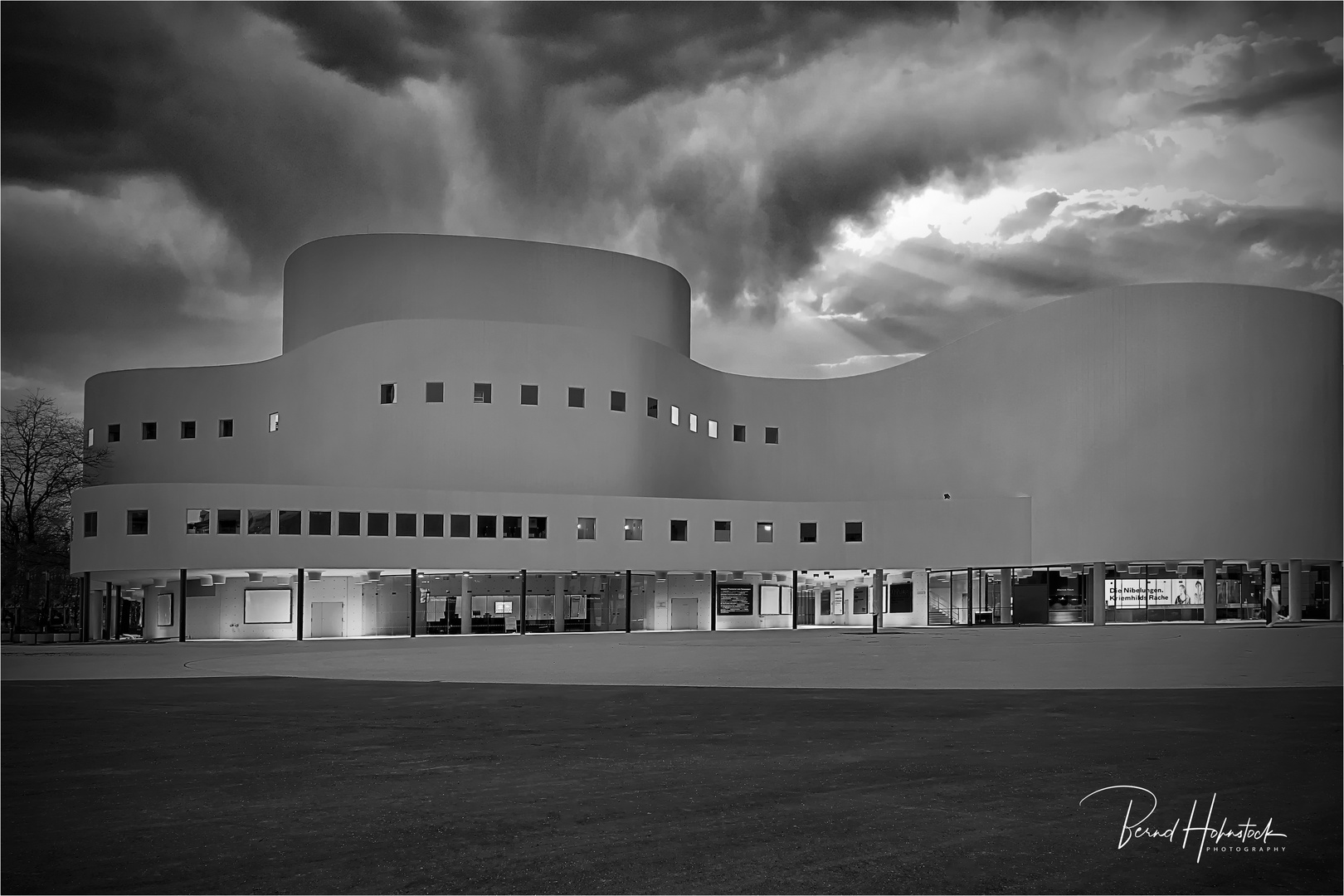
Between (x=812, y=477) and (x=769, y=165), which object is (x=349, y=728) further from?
(x=769, y=165)

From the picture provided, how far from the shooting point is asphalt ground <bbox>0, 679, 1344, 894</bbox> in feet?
22.1

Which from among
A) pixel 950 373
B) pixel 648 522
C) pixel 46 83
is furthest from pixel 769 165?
pixel 46 83

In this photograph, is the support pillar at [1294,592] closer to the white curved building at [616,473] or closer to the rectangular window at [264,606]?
the white curved building at [616,473]

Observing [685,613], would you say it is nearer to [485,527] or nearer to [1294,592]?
[485,527]

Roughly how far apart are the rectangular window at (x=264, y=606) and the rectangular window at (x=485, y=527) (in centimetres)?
898

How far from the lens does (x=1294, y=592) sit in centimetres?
5709

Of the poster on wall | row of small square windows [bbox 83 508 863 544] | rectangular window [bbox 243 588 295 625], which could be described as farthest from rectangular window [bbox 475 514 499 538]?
the poster on wall

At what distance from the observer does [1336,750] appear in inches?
422

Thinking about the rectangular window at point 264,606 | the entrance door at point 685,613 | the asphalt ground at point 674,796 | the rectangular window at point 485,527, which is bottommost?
the entrance door at point 685,613

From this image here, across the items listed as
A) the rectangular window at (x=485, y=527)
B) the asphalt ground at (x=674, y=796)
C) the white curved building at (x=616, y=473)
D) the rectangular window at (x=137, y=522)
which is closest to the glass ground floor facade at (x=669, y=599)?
the white curved building at (x=616, y=473)

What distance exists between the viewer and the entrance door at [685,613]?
201 ft

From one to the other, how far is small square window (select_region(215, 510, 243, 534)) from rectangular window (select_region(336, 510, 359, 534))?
156 inches

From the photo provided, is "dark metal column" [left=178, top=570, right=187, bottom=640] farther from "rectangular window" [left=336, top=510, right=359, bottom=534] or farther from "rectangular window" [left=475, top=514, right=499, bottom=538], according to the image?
"rectangular window" [left=475, top=514, right=499, bottom=538]

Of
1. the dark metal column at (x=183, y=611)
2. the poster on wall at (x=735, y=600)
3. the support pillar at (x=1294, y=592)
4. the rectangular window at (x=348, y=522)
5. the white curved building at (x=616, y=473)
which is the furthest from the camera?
the poster on wall at (x=735, y=600)
